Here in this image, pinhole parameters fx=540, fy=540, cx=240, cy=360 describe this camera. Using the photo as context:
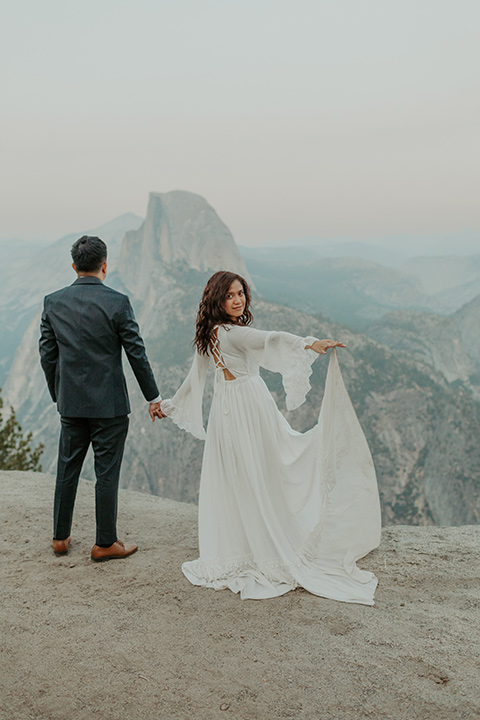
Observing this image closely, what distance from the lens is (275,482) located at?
3.60 metres

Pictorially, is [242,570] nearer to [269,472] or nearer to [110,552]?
[269,472]

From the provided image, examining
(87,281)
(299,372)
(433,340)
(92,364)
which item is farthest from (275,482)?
(433,340)

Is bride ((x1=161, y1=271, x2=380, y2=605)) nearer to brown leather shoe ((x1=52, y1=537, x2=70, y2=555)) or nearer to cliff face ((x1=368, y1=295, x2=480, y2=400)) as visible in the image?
brown leather shoe ((x1=52, y1=537, x2=70, y2=555))

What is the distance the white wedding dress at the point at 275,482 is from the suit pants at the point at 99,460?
44 cm

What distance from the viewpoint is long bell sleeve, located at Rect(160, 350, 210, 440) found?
3.75m

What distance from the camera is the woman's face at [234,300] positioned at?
3477mm

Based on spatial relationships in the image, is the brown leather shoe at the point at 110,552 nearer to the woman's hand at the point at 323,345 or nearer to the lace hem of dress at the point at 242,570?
the lace hem of dress at the point at 242,570

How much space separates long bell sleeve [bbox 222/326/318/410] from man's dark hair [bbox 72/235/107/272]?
3.11ft

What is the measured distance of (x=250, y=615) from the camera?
2.99 meters

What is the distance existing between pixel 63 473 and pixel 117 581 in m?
0.79

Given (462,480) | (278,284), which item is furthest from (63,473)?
(278,284)

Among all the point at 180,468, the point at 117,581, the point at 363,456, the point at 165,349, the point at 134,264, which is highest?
the point at 134,264

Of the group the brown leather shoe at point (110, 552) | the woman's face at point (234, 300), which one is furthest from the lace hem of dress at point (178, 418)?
the brown leather shoe at point (110, 552)

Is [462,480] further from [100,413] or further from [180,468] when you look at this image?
[100,413]
